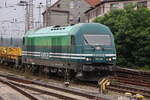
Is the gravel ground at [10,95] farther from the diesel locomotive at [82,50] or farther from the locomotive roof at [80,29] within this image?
the locomotive roof at [80,29]

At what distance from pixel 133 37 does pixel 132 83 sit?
37.5 feet

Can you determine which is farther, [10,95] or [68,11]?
[68,11]

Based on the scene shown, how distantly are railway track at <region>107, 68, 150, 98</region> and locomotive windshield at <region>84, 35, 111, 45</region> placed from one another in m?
2.23

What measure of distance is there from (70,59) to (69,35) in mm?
1300

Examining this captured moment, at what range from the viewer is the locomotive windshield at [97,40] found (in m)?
20.1

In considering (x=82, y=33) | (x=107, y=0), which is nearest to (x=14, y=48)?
(x=82, y=33)

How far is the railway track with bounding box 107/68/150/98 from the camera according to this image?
55.2ft

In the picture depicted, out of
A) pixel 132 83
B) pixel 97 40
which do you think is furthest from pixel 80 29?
pixel 132 83

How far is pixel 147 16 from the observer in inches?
1256

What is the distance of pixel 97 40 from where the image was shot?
20.3m

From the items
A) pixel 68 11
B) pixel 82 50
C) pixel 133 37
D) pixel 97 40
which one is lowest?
pixel 82 50

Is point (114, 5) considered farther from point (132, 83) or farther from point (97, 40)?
point (132, 83)

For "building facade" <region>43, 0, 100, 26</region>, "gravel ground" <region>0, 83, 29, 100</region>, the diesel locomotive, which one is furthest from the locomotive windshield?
"building facade" <region>43, 0, 100, 26</region>

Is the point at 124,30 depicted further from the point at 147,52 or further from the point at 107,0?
the point at 107,0
